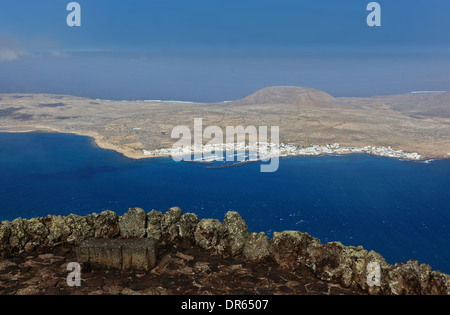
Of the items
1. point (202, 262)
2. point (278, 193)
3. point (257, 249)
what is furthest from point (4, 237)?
point (278, 193)

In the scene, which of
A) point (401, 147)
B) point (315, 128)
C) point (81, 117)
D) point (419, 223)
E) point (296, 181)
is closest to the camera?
point (419, 223)

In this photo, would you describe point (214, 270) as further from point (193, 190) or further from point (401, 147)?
point (401, 147)

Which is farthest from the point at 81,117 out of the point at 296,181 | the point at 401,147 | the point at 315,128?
the point at 401,147

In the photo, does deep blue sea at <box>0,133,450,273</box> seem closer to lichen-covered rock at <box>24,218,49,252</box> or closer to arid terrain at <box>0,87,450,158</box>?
arid terrain at <box>0,87,450,158</box>

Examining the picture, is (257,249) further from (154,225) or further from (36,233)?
(36,233)

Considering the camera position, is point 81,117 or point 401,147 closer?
point 401,147

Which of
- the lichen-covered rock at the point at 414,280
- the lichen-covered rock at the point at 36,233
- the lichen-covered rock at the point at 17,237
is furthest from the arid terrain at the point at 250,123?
the lichen-covered rock at the point at 414,280

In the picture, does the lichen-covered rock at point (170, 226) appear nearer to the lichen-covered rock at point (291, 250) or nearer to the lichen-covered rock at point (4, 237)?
the lichen-covered rock at point (291, 250)
